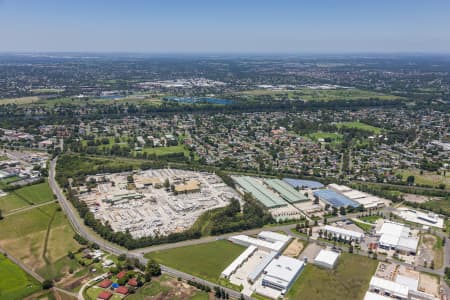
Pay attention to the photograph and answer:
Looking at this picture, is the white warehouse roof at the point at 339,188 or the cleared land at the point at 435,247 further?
the white warehouse roof at the point at 339,188

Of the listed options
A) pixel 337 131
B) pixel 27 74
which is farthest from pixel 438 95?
pixel 27 74

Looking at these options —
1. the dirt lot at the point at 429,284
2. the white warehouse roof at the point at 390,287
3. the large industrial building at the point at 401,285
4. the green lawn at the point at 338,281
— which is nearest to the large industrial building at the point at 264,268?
the green lawn at the point at 338,281

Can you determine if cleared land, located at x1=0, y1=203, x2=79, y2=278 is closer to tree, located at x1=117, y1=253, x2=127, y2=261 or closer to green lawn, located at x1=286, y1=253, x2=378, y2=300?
tree, located at x1=117, y1=253, x2=127, y2=261

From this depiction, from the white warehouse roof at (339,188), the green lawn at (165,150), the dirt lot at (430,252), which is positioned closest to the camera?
the dirt lot at (430,252)

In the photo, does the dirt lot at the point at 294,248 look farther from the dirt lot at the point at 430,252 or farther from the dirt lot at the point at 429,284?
the dirt lot at the point at 430,252

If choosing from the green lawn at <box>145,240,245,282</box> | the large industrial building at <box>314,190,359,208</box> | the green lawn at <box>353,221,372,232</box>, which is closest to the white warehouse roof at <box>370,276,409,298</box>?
the green lawn at <box>353,221,372,232</box>

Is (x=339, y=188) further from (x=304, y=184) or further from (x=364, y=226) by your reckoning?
(x=364, y=226)

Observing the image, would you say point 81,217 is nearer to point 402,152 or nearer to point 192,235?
point 192,235
